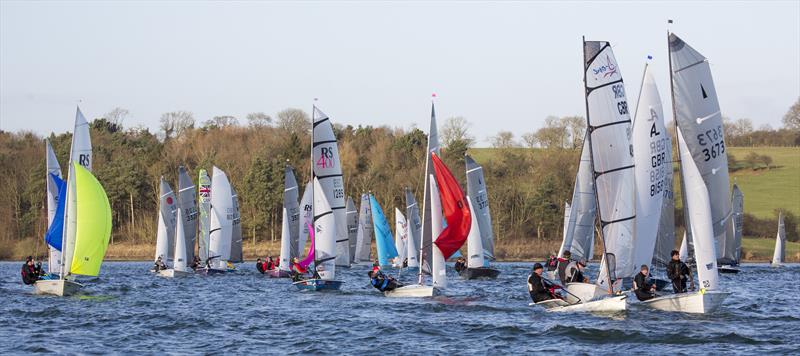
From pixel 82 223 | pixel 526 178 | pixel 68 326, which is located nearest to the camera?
pixel 68 326

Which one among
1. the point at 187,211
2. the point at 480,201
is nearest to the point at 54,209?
the point at 187,211

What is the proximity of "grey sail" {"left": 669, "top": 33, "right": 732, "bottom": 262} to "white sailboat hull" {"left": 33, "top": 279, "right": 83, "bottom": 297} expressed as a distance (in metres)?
19.0

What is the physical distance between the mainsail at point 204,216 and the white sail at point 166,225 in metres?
1.46

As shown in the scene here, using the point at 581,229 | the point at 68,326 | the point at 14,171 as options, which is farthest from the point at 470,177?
the point at 14,171

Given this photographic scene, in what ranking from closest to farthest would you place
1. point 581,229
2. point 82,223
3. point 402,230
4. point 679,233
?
point 82,223 → point 581,229 → point 402,230 → point 679,233

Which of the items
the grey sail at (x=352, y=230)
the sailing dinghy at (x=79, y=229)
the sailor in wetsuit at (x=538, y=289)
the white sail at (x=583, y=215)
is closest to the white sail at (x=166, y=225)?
the grey sail at (x=352, y=230)

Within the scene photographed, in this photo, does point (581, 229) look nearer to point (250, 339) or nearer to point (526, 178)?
point (250, 339)

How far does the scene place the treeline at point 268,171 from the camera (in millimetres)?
88375

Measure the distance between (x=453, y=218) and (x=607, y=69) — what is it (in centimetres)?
641

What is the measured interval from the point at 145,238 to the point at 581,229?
51148mm

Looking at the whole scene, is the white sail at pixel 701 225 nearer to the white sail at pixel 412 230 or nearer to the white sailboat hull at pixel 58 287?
the white sailboat hull at pixel 58 287

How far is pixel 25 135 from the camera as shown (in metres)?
106

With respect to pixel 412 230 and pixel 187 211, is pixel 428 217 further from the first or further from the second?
pixel 412 230

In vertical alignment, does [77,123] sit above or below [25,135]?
below
